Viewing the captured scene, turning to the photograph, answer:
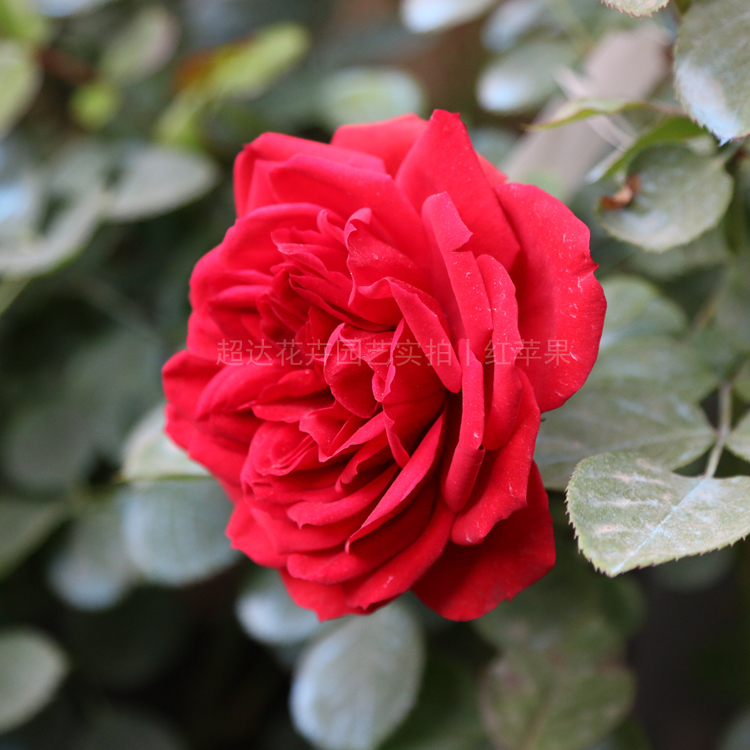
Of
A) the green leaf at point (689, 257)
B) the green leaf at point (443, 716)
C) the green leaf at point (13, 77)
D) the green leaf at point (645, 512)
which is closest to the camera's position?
the green leaf at point (645, 512)

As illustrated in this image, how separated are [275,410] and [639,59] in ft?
1.34

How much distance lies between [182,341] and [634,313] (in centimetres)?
42

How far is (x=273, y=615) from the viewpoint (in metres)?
0.52

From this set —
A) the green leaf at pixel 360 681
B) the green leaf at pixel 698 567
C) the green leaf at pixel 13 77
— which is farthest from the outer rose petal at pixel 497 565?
the green leaf at pixel 13 77

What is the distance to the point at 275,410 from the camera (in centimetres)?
31

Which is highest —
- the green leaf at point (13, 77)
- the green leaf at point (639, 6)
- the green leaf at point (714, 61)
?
the green leaf at point (639, 6)

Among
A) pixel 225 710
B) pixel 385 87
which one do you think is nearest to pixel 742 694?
pixel 225 710

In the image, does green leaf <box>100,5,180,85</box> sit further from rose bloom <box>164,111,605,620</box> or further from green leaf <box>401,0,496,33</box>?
rose bloom <box>164,111,605,620</box>

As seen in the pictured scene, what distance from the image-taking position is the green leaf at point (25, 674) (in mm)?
563

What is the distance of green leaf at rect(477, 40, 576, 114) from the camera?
55 centimetres

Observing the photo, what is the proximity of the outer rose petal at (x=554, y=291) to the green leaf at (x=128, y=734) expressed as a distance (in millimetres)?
650

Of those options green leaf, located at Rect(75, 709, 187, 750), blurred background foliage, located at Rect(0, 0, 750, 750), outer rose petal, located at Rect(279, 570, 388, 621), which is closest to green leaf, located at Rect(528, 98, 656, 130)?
blurred background foliage, located at Rect(0, 0, 750, 750)

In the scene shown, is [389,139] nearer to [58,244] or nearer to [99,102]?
[58,244]

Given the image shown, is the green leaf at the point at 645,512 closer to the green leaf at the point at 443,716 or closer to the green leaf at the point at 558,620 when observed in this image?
the green leaf at the point at 558,620
